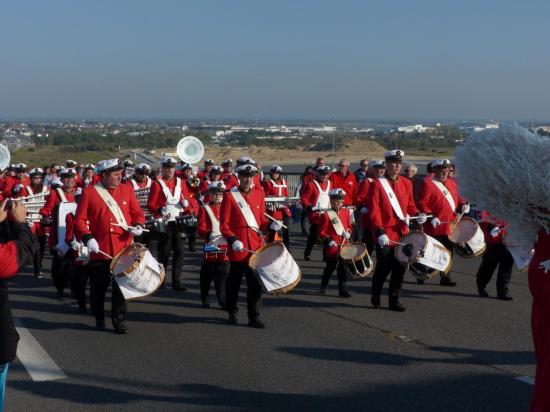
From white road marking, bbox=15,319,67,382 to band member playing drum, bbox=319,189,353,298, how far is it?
4.07m

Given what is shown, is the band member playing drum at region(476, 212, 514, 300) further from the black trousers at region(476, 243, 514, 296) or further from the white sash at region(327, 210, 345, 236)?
the white sash at region(327, 210, 345, 236)

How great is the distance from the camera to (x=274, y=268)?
7965 millimetres

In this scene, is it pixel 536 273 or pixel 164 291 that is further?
pixel 164 291

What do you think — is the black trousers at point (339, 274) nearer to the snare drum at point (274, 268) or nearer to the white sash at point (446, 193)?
the white sash at point (446, 193)

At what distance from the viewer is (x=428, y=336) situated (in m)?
7.78

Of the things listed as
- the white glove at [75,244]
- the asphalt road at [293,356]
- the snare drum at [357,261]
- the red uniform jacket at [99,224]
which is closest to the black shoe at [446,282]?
the asphalt road at [293,356]

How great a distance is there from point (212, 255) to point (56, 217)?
246 centimetres

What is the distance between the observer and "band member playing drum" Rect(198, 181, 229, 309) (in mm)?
9477

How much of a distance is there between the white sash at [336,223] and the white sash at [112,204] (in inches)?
125

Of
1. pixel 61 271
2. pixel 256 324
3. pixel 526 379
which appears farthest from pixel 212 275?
pixel 526 379

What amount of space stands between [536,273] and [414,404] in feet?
8.43

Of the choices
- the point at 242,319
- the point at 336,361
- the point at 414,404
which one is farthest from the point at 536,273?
the point at 242,319

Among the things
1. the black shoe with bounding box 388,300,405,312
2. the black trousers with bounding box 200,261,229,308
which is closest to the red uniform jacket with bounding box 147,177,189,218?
the black trousers with bounding box 200,261,229,308

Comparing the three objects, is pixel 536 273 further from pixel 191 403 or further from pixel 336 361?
pixel 336 361
